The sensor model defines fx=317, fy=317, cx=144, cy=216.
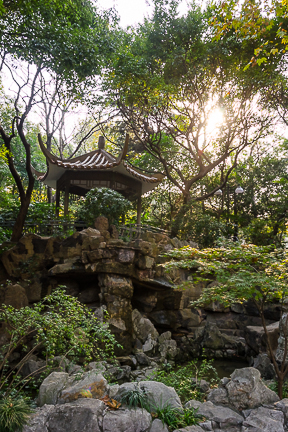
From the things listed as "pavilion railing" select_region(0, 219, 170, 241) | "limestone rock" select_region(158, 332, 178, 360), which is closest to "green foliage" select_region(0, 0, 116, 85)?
"pavilion railing" select_region(0, 219, 170, 241)

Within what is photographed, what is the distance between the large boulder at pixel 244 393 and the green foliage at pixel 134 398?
132 cm

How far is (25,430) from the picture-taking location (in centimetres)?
354

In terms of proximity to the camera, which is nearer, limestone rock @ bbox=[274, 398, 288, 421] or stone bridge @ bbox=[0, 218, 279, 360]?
limestone rock @ bbox=[274, 398, 288, 421]

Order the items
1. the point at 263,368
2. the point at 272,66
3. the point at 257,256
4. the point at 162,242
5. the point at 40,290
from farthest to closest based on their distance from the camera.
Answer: the point at 272,66, the point at 162,242, the point at 40,290, the point at 263,368, the point at 257,256

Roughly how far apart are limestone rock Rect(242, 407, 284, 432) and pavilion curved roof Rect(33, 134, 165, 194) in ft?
27.5

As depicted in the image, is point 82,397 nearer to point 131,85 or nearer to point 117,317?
point 117,317

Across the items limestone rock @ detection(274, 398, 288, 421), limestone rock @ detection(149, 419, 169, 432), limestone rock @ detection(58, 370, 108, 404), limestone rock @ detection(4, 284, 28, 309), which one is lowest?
limestone rock @ detection(274, 398, 288, 421)

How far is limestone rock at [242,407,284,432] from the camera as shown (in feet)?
13.1

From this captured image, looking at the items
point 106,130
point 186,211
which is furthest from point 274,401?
point 106,130

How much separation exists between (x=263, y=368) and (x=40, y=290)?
6.28m

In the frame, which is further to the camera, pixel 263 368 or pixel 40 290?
pixel 40 290

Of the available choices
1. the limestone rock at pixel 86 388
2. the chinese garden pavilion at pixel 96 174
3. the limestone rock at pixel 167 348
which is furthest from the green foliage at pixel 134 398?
the chinese garden pavilion at pixel 96 174

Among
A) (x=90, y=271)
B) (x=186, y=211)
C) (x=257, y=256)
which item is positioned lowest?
(x=90, y=271)

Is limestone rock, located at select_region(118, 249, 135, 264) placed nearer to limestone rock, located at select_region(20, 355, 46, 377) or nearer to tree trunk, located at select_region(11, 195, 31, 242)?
limestone rock, located at select_region(20, 355, 46, 377)
